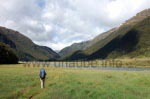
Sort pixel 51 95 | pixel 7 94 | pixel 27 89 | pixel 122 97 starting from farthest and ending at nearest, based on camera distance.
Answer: pixel 27 89, pixel 7 94, pixel 51 95, pixel 122 97

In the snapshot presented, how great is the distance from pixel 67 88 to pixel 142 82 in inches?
458

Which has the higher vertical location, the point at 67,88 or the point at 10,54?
the point at 10,54

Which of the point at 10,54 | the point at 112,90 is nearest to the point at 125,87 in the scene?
the point at 112,90

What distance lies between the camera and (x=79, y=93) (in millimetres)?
35469

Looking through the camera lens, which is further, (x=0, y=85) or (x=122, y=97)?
(x=0, y=85)

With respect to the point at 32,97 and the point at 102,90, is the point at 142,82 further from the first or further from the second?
the point at 32,97

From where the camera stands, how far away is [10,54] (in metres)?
160

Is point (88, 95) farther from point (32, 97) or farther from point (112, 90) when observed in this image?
point (32, 97)

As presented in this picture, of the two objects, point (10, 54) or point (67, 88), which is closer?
point (67, 88)

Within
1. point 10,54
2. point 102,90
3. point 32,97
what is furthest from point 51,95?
point 10,54

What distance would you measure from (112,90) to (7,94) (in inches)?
479

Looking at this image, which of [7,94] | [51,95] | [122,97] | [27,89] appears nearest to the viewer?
[122,97]

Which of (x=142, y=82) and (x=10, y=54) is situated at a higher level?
(x=10, y=54)

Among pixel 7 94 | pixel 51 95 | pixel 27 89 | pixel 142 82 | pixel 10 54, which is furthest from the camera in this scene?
pixel 10 54
